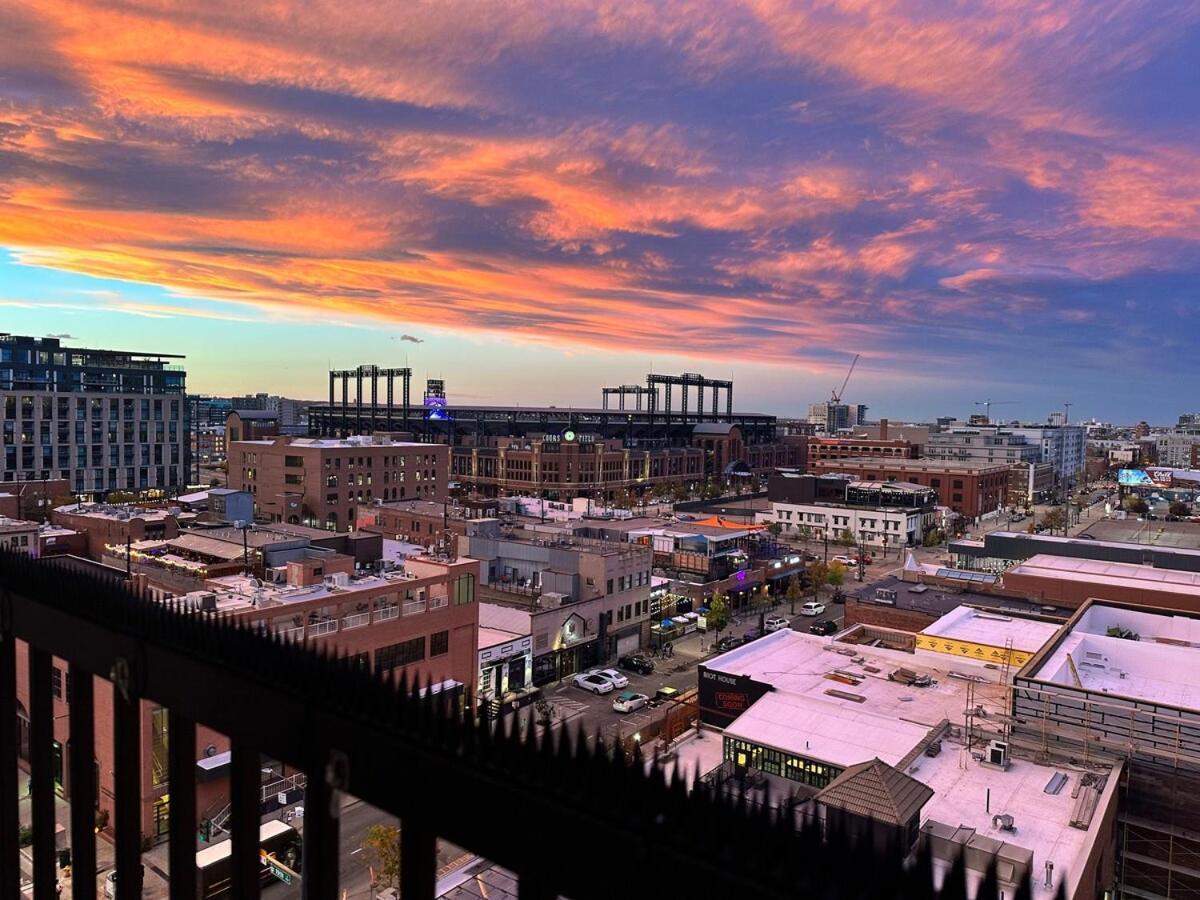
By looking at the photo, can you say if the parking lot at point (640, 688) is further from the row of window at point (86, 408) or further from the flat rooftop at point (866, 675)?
the row of window at point (86, 408)

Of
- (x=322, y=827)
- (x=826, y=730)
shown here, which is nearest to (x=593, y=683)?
(x=826, y=730)

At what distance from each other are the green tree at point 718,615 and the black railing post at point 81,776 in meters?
43.8

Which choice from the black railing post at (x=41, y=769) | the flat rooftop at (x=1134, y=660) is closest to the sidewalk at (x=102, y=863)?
the black railing post at (x=41, y=769)

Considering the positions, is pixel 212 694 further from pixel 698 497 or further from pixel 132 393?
pixel 132 393

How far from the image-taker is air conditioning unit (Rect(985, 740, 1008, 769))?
22.1 meters

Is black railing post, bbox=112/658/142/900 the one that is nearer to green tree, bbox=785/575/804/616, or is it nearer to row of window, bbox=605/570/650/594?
row of window, bbox=605/570/650/594

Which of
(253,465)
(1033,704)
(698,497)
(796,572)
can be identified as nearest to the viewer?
(1033,704)

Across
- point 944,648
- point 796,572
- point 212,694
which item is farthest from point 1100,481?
point 212,694

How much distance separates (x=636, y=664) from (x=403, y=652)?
15138 millimetres

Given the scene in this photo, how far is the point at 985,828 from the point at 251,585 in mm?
26499

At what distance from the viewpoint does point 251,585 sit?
3134 cm

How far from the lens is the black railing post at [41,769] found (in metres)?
6.05

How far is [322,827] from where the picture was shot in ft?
12.5

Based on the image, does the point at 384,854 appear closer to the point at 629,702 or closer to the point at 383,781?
the point at 629,702
